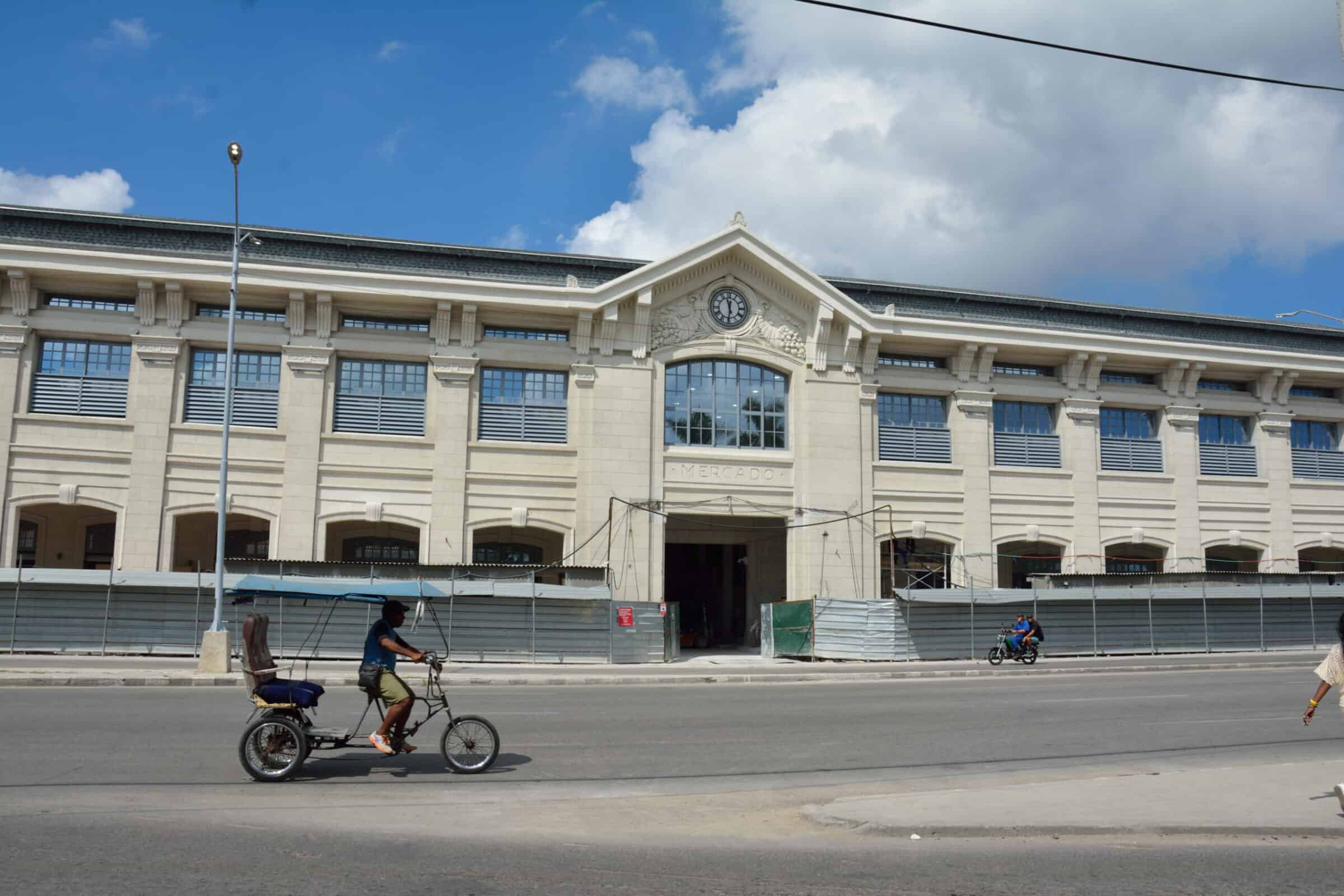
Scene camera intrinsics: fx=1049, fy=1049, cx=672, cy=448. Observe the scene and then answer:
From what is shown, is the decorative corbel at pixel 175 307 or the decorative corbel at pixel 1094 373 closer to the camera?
the decorative corbel at pixel 175 307

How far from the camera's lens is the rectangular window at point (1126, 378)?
36.4m

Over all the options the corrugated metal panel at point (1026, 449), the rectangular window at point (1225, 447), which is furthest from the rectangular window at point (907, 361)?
the rectangular window at point (1225, 447)

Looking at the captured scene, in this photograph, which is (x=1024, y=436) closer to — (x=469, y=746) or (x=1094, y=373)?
(x=1094, y=373)

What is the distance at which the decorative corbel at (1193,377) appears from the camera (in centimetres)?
3619

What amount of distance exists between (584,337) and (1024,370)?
600 inches

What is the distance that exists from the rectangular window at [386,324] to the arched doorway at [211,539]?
6.29m

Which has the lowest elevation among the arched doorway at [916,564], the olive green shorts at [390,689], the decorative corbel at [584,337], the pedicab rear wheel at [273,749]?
the pedicab rear wheel at [273,749]

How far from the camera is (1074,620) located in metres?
30.6

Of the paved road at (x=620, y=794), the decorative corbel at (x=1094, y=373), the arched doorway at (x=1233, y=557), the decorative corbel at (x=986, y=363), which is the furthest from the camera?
the arched doorway at (x=1233, y=557)

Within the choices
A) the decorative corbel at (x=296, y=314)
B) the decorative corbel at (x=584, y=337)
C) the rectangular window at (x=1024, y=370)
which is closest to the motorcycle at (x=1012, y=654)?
the rectangular window at (x=1024, y=370)

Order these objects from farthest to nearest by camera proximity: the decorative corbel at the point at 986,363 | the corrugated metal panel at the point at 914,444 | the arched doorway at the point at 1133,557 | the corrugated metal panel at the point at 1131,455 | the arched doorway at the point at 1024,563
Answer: the corrugated metal panel at the point at 1131,455 → the arched doorway at the point at 1133,557 → the arched doorway at the point at 1024,563 → the decorative corbel at the point at 986,363 → the corrugated metal panel at the point at 914,444

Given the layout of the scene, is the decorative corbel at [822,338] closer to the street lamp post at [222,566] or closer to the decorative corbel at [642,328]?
the decorative corbel at [642,328]

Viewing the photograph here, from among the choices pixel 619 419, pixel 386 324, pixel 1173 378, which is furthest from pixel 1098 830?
pixel 1173 378

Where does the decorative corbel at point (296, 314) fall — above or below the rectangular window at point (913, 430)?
above
